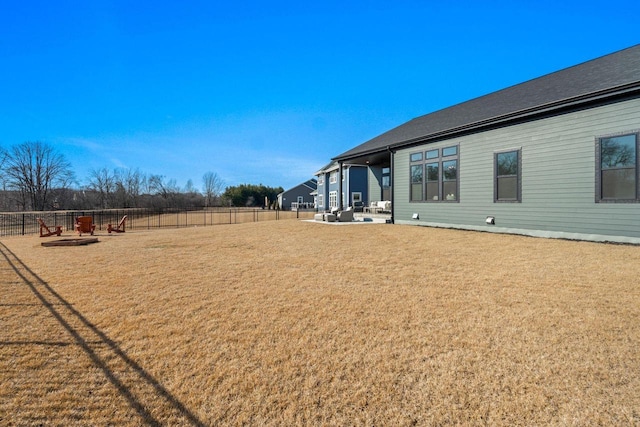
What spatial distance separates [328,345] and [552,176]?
9289 mm

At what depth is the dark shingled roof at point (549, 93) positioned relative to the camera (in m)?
7.80

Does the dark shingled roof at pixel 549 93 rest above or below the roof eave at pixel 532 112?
above

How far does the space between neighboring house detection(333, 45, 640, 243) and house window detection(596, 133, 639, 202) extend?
0.7 inches

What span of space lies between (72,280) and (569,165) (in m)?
12.4

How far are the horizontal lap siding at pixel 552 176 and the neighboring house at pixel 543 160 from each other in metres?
0.03

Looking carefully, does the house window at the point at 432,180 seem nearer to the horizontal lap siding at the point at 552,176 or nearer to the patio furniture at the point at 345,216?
the horizontal lap siding at the point at 552,176

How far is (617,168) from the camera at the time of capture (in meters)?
7.62

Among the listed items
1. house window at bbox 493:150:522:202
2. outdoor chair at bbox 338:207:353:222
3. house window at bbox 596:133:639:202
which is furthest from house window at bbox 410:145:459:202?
house window at bbox 596:133:639:202

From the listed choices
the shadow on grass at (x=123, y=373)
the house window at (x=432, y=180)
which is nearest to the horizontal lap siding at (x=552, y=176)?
the house window at (x=432, y=180)

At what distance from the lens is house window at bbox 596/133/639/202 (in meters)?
7.38

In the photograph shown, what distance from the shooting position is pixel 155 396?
7.53 feet

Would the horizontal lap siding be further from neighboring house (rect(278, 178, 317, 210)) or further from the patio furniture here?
neighboring house (rect(278, 178, 317, 210))

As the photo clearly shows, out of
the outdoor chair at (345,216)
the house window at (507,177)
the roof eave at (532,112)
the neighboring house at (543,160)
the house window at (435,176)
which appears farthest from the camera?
the outdoor chair at (345,216)

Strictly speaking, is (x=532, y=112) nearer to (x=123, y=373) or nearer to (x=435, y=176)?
(x=435, y=176)
